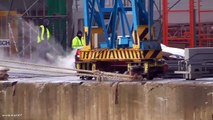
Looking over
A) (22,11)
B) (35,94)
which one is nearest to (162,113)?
(35,94)

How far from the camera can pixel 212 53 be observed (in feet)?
43.1

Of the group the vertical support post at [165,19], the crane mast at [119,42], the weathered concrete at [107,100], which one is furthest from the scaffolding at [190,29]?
the weathered concrete at [107,100]

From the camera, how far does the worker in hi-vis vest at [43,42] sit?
965 inches

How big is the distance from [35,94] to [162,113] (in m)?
3.20

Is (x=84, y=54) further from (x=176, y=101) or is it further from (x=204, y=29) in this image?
(x=204, y=29)

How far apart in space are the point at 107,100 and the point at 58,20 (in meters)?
13.4

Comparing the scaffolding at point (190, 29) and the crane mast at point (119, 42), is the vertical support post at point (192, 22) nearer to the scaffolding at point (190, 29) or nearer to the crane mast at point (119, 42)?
the scaffolding at point (190, 29)

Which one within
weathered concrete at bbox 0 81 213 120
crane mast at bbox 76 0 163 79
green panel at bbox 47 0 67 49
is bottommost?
weathered concrete at bbox 0 81 213 120

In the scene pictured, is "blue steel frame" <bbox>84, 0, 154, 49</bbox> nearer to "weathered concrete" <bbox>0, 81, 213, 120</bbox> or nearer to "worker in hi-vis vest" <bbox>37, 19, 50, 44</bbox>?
"weathered concrete" <bbox>0, 81, 213, 120</bbox>

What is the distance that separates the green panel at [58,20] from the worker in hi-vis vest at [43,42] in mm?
565

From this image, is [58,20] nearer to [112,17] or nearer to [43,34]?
[43,34]

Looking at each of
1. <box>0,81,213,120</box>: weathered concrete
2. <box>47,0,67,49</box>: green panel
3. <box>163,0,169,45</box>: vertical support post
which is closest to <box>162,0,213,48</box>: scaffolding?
<box>163,0,169,45</box>: vertical support post

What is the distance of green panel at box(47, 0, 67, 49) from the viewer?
83.0ft

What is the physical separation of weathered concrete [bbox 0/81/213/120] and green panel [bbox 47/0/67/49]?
1156cm
